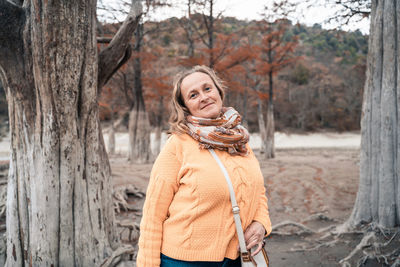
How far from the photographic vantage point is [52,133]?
2521 mm

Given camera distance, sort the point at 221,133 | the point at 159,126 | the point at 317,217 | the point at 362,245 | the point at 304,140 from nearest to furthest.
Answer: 1. the point at 221,133
2. the point at 362,245
3. the point at 317,217
4. the point at 159,126
5. the point at 304,140

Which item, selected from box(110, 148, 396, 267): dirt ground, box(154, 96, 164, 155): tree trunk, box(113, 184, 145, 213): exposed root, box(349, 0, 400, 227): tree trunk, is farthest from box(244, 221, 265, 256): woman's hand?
box(154, 96, 164, 155): tree trunk

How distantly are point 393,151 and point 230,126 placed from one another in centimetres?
331

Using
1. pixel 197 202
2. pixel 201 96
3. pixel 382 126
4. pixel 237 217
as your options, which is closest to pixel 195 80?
pixel 201 96

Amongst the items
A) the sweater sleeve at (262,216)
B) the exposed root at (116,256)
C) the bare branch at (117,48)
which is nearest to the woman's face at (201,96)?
the sweater sleeve at (262,216)

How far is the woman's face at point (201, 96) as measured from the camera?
64.2 inches

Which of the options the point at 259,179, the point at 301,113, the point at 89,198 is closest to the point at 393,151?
the point at 259,179

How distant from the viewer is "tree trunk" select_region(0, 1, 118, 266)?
244 centimetres

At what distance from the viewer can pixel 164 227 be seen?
149 centimetres

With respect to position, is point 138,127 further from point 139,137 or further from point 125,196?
point 125,196

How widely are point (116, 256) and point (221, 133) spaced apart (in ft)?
6.85

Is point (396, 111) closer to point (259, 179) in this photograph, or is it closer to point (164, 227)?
point (259, 179)

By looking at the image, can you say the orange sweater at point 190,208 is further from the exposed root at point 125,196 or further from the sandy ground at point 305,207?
the exposed root at point 125,196

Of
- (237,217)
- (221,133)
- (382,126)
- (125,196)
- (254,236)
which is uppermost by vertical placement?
(221,133)
